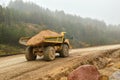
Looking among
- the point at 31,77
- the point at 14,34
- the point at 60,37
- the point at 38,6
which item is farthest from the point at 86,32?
the point at 31,77

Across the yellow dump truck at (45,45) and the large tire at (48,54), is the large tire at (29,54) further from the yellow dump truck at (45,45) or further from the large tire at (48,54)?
the large tire at (48,54)

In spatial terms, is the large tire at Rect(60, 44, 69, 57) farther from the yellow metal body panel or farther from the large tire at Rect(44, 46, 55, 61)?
the large tire at Rect(44, 46, 55, 61)

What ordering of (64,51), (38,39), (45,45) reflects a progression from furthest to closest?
1. (64,51)
2. (45,45)
3. (38,39)

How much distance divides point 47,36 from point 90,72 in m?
9.43

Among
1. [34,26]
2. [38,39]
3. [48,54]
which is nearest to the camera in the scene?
[48,54]

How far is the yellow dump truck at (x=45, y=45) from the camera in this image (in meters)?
18.0

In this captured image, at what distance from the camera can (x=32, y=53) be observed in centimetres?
1917

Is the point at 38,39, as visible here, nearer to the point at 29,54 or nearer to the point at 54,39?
the point at 54,39

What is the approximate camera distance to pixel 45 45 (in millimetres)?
18453

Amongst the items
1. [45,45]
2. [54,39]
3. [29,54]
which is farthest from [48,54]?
[29,54]

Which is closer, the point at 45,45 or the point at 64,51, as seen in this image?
the point at 45,45

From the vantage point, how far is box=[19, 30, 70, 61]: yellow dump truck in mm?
17984

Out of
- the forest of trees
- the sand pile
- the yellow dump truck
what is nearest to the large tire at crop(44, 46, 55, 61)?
the yellow dump truck

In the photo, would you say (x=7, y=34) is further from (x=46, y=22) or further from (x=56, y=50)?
(x=46, y=22)
